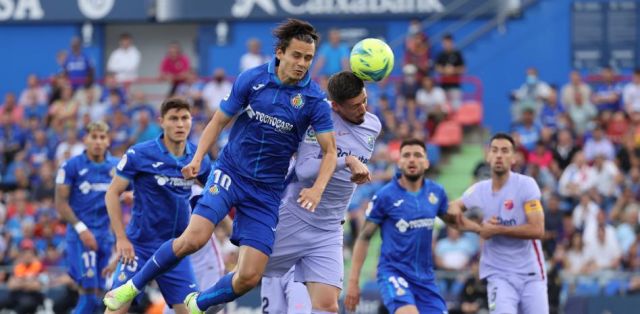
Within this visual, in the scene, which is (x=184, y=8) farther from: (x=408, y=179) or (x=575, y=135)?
(x=408, y=179)

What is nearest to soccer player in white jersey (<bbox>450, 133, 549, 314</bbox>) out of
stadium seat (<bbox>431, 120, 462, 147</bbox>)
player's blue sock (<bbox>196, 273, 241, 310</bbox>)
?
player's blue sock (<bbox>196, 273, 241, 310</bbox>)

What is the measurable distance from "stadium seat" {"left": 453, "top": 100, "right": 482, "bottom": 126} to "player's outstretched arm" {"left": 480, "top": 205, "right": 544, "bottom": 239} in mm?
11847

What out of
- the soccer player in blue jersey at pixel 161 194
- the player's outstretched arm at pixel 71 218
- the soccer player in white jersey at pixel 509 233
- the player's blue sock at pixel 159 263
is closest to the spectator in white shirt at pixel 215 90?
the player's outstretched arm at pixel 71 218

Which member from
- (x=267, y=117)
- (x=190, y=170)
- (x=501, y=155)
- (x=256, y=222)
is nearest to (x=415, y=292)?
(x=501, y=155)

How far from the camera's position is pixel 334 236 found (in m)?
12.7

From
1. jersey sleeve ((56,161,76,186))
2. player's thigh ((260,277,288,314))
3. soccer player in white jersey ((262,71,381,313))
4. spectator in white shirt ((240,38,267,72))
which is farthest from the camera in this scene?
spectator in white shirt ((240,38,267,72))

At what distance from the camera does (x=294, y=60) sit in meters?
11.6

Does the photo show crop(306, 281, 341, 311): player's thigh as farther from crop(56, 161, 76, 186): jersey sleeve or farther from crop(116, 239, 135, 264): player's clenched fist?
crop(56, 161, 76, 186): jersey sleeve

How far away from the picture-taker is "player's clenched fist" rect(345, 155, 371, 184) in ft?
38.0

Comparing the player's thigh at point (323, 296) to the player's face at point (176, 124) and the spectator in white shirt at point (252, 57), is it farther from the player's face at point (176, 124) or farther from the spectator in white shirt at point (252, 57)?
the spectator in white shirt at point (252, 57)

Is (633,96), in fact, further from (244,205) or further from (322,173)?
(244,205)

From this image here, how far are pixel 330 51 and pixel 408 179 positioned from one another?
11.6 m

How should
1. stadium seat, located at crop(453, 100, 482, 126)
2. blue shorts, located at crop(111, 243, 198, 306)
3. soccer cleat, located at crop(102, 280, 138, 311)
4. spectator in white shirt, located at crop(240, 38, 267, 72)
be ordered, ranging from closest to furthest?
soccer cleat, located at crop(102, 280, 138, 311) < blue shorts, located at crop(111, 243, 198, 306) < stadium seat, located at crop(453, 100, 482, 126) < spectator in white shirt, located at crop(240, 38, 267, 72)

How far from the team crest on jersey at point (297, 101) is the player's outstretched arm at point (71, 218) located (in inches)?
175
